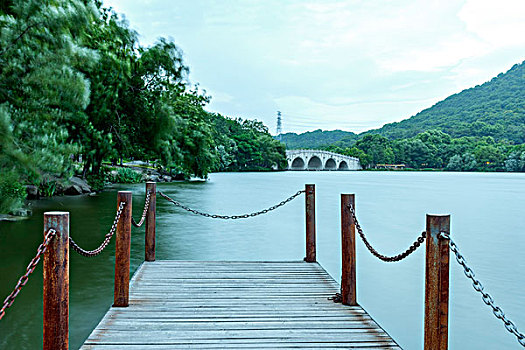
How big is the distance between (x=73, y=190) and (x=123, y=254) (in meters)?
17.9

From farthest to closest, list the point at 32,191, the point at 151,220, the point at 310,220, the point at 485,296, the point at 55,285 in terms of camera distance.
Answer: the point at 32,191
the point at 310,220
the point at 151,220
the point at 55,285
the point at 485,296

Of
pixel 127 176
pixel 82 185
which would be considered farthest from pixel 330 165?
pixel 82 185

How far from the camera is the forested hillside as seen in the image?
23.0 feet

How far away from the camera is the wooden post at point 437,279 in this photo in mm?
2755

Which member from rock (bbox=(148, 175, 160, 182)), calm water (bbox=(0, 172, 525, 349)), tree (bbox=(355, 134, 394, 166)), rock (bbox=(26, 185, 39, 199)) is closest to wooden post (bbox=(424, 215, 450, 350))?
calm water (bbox=(0, 172, 525, 349))

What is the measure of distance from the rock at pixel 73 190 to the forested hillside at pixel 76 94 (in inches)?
75.5

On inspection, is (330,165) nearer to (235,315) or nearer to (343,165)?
(343,165)

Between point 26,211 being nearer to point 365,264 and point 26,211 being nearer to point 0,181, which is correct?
point 0,181

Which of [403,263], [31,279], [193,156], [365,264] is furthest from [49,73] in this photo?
[193,156]

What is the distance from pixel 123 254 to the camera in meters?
4.42

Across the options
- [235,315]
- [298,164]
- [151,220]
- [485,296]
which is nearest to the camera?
[485,296]

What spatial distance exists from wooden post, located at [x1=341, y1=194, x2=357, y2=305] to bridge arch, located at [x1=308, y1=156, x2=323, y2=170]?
9422cm

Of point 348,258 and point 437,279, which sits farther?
point 348,258

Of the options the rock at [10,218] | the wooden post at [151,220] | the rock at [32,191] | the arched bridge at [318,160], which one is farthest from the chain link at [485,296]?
the arched bridge at [318,160]
